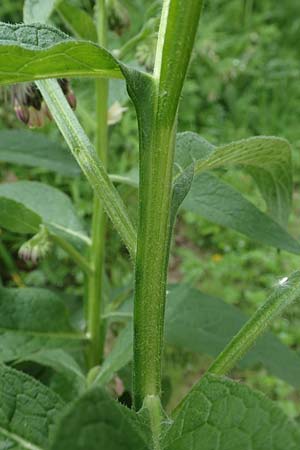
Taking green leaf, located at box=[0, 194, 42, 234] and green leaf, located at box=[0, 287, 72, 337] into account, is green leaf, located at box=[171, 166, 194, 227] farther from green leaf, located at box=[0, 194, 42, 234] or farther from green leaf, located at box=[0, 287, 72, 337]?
green leaf, located at box=[0, 287, 72, 337]

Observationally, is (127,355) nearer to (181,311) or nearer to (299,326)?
(181,311)

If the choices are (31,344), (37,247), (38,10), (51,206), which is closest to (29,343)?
(31,344)

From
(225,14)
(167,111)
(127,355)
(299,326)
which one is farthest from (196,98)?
(167,111)

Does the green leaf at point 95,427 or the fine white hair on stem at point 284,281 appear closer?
the green leaf at point 95,427

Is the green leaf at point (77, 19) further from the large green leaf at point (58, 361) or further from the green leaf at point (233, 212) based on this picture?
the large green leaf at point (58, 361)

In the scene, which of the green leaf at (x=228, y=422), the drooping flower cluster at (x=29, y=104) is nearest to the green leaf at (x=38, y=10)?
the drooping flower cluster at (x=29, y=104)

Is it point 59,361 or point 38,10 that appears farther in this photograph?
point 59,361

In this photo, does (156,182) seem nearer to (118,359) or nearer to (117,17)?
(118,359)
